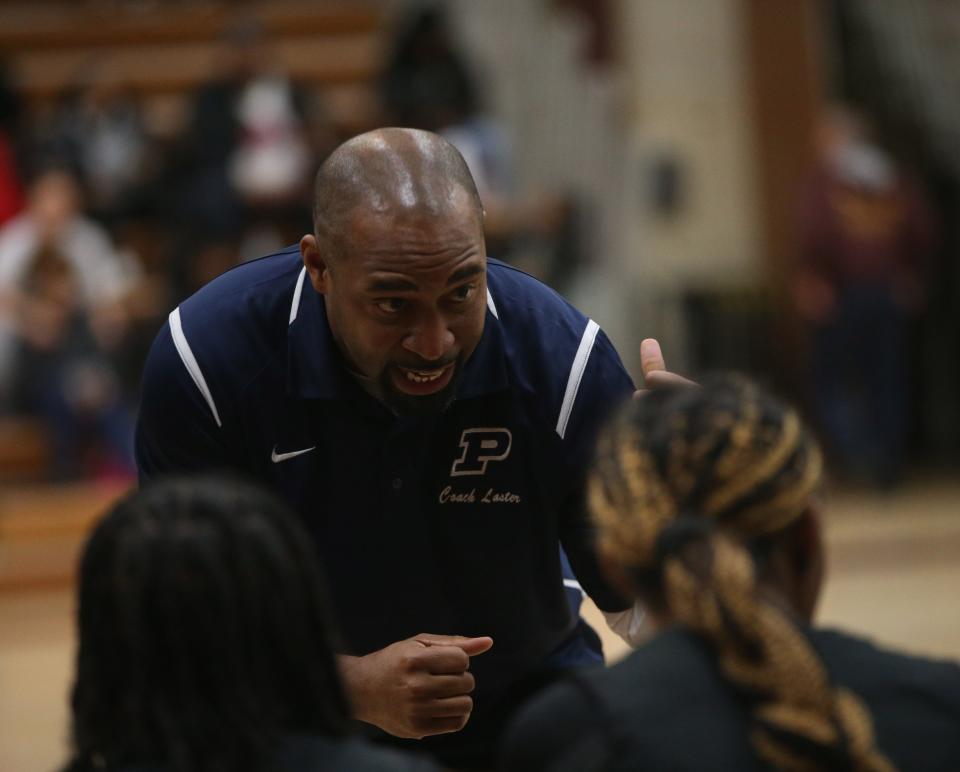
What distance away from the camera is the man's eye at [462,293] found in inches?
117

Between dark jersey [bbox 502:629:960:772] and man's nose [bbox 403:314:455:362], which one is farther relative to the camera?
man's nose [bbox 403:314:455:362]

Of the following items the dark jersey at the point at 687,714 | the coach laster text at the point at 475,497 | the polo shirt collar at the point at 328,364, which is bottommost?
the coach laster text at the point at 475,497

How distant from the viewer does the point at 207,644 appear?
6.23 feet

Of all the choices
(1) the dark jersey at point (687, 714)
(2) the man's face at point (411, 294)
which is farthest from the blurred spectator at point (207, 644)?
(2) the man's face at point (411, 294)

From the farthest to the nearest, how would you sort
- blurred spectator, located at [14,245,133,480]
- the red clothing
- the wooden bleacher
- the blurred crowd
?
the wooden bleacher → the red clothing → the blurred crowd → blurred spectator, located at [14,245,133,480]

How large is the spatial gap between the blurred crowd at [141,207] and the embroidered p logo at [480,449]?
583 cm

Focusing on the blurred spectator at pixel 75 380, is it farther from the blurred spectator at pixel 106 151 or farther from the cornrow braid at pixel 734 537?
the cornrow braid at pixel 734 537

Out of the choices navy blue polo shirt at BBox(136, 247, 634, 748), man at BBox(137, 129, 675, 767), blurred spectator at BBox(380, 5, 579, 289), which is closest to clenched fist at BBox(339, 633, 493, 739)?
man at BBox(137, 129, 675, 767)

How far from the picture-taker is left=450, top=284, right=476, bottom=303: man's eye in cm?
298

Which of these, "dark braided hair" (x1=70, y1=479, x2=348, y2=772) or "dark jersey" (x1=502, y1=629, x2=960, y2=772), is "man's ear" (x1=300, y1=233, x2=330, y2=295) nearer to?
"dark braided hair" (x1=70, y1=479, x2=348, y2=772)

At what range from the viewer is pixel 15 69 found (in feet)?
36.3

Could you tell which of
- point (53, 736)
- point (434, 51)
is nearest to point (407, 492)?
point (53, 736)

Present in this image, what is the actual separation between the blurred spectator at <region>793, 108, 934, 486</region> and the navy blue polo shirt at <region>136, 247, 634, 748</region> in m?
6.53

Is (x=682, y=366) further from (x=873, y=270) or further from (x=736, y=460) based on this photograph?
(x=736, y=460)
